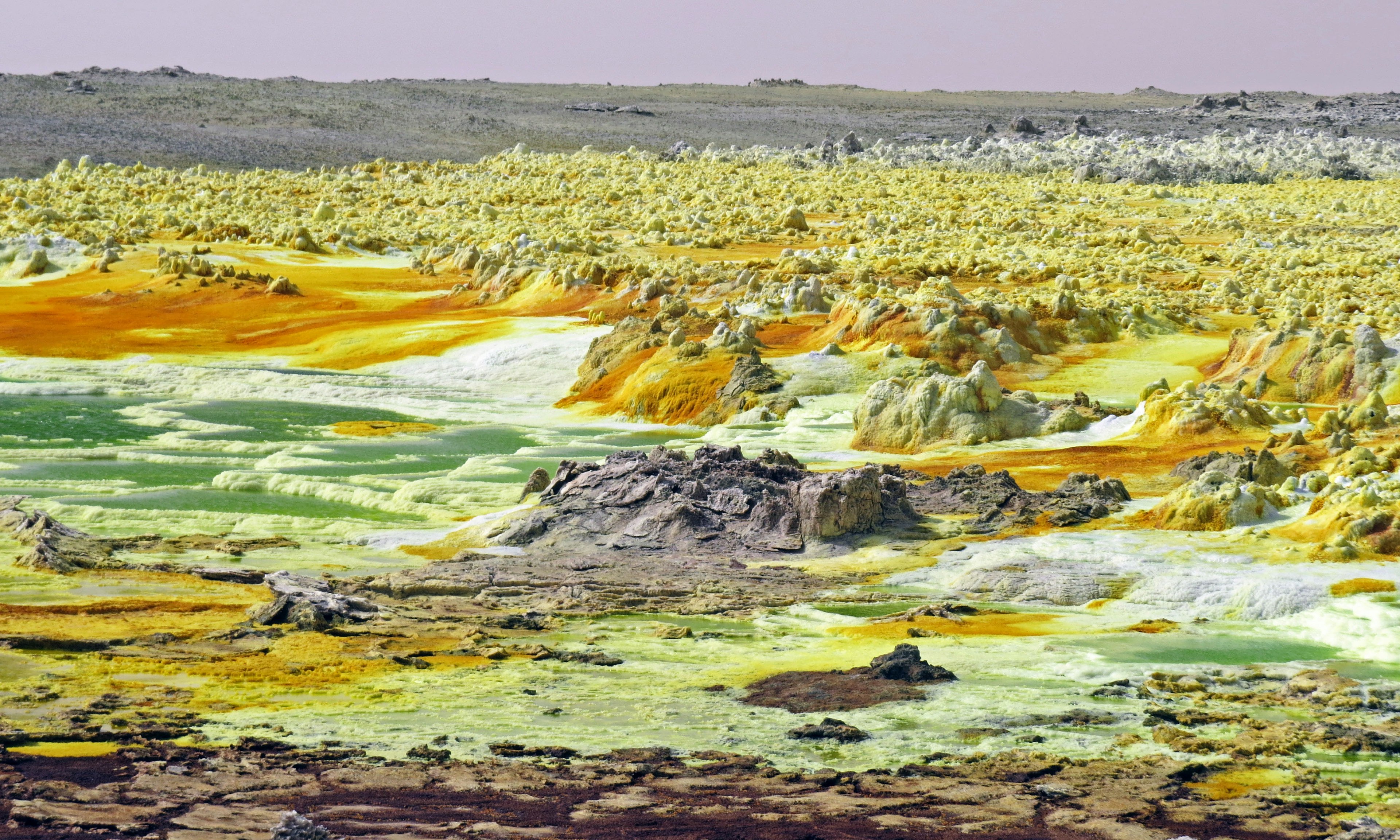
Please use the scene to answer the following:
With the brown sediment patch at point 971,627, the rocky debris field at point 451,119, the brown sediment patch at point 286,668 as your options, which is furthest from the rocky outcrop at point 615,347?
the rocky debris field at point 451,119

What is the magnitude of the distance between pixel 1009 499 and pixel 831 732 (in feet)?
25.2

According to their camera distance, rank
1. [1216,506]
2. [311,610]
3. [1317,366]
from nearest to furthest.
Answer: [311,610] → [1216,506] → [1317,366]

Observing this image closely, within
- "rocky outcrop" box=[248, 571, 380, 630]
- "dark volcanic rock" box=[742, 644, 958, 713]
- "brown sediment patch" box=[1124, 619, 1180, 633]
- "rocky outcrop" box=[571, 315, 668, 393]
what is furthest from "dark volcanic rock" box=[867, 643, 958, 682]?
"rocky outcrop" box=[571, 315, 668, 393]

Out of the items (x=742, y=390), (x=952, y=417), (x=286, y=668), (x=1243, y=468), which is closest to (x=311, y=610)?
(x=286, y=668)

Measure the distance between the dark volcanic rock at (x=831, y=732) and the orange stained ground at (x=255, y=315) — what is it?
22166mm

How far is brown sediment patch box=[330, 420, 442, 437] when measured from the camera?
24859 mm

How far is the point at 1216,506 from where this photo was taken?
1461 cm

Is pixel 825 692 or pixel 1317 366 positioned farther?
pixel 1317 366

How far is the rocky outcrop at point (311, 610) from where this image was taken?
12.0 meters

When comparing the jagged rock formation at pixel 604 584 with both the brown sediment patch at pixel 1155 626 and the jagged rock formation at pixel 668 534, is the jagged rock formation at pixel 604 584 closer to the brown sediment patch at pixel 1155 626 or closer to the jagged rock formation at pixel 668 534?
the jagged rock formation at pixel 668 534

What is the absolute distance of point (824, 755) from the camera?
8930 millimetres

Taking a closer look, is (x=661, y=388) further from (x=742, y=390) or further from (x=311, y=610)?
(x=311, y=610)

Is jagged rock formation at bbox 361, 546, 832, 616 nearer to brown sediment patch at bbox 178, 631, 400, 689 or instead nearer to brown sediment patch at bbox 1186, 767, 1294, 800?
brown sediment patch at bbox 178, 631, 400, 689

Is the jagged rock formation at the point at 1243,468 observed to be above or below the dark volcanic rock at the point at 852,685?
above
